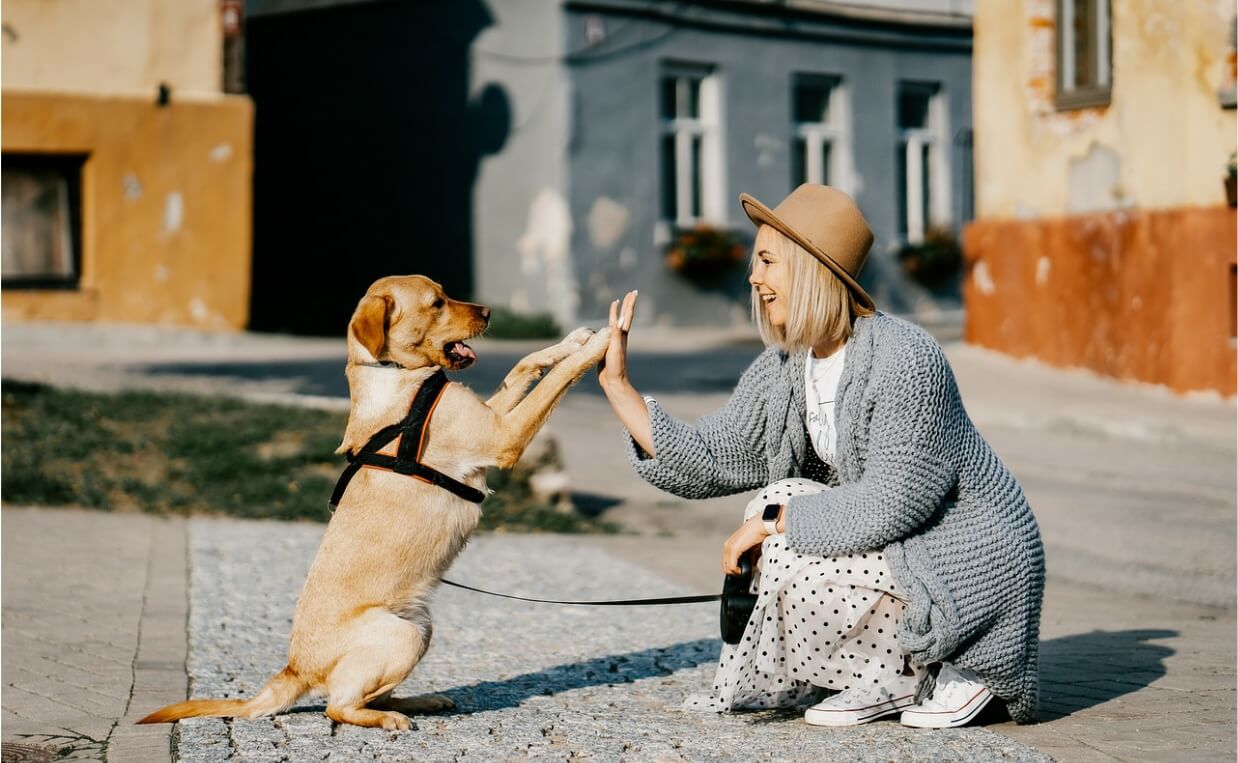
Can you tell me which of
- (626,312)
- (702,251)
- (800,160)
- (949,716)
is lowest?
(949,716)

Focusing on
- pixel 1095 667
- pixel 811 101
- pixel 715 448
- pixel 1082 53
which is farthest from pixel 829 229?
pixel 811 101

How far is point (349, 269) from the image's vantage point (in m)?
22.1

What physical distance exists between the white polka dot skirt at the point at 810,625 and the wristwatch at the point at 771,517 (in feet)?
0.10

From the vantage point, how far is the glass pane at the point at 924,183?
953 inches

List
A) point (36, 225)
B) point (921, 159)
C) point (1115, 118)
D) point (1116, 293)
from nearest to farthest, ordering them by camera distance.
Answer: point (1116, 293)
point (1115, 118)
point (36, 225)
point (921, 159)

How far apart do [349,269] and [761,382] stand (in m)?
17.9

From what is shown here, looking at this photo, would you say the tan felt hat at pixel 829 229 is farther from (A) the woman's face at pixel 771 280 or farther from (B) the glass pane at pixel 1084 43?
(B) the glass pane at pixel 1084 43

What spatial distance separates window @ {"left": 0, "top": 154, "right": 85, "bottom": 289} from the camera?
1706 cm

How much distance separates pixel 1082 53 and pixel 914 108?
34.3 ft

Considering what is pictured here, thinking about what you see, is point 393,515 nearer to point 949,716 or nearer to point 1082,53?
point 949,716

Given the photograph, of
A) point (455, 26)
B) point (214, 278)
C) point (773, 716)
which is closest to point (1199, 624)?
point (773, 716)

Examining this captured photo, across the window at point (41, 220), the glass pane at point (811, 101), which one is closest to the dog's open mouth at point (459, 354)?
the window at point (41, 220)

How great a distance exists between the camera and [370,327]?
4734 mm

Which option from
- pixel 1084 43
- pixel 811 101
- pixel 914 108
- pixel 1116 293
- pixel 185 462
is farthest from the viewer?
pixel 914 108
